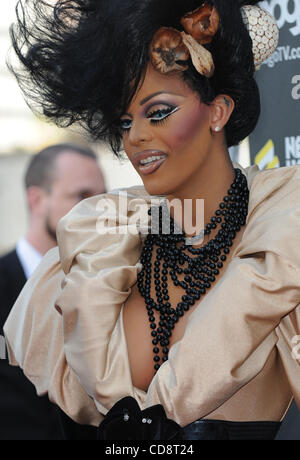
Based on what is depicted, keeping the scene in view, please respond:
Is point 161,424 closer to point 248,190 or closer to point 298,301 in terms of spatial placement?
point 298,301

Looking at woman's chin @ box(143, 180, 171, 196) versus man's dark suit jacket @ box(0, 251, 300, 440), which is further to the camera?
man's dark suit jacket @ box(0, 251, 300, 440)

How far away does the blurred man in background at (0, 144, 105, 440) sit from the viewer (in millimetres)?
2494

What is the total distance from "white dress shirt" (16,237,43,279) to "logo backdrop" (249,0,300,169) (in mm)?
1175

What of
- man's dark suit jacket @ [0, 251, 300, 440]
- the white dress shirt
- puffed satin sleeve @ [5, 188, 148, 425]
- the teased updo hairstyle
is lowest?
man's dark suit jacket @ [0, 251, 300, 440]

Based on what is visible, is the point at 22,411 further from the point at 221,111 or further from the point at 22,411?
the point at 221,111

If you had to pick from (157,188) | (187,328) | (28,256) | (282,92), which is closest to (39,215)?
(28,256)

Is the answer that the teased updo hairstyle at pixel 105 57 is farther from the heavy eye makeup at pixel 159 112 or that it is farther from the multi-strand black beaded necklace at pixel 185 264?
the multi-strand black beaded necklace at pixel 185 264

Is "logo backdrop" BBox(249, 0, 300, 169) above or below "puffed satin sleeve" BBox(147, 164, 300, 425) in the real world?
above

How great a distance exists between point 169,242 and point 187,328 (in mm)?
275

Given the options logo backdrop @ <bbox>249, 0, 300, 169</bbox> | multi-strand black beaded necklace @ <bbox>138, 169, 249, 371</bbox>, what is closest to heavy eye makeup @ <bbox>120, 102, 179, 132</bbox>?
multi-strand black beaded necklace @ <bbox>138, 169, 249, 371</bbox>

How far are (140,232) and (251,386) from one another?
1.43ft

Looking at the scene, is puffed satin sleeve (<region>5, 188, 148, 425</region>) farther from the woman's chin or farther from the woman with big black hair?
the woman's chin

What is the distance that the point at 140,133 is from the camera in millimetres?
1501

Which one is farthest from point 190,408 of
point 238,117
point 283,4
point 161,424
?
point 283,4
